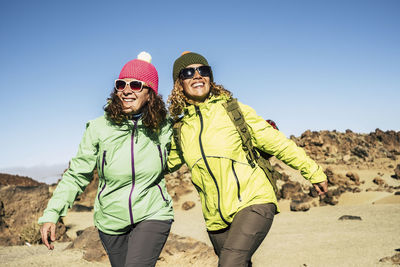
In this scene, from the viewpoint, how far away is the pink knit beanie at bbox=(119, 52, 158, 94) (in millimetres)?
2805

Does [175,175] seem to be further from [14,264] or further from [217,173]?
[217,173]

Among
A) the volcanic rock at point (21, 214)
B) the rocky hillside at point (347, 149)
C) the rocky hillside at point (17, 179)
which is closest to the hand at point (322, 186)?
the volcanic rock at point (21, 214)

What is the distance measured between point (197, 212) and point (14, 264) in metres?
7.33

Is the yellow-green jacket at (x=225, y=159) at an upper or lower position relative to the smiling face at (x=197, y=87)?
lower

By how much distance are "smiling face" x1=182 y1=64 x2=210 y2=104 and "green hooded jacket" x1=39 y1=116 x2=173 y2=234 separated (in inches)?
24.7

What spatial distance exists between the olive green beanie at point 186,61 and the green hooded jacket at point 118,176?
813mm

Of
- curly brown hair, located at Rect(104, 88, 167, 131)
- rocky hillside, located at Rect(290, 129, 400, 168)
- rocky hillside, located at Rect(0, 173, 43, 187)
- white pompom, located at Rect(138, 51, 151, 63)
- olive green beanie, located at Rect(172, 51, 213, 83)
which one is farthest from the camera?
rocky hillside, located at Rect(290, 129, 400, 168)

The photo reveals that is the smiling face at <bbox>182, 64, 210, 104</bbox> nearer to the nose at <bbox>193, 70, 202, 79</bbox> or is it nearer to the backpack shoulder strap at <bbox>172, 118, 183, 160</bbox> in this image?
the nose at <bbox>193, 70, 202, 79</bbox>

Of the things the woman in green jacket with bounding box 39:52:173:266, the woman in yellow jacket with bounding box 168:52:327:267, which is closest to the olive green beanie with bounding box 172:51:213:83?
the woman in yellow jacket with bounding box 168:52:327:267

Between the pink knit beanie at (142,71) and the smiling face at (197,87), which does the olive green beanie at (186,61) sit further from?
the pink knit beanie at (142,71)

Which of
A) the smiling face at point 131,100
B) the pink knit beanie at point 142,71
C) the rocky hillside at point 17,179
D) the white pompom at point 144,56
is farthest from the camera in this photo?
the rocky hillside at point 17,179

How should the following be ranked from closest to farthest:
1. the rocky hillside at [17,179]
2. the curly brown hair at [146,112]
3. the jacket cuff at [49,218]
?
the jacket cuff at [49,218] → the curly brown hair at [146,112] → the rocky hillside at [17,179]

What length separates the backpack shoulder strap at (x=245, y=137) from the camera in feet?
8.56

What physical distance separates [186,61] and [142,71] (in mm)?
482
